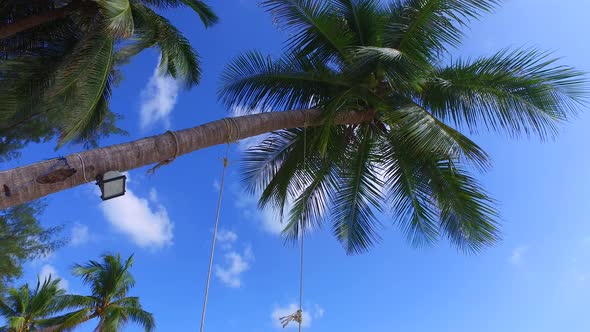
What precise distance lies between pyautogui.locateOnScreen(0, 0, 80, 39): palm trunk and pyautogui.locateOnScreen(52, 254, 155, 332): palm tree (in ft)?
33.2

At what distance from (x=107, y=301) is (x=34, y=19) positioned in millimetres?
11682

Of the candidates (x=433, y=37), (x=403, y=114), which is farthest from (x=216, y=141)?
(x=433, y=37)

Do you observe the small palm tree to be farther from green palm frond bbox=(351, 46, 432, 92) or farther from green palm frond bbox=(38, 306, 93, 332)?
green palm frond bbox=(38, 306, 93, 332)

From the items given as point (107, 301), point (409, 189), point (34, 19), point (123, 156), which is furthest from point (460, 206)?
point (107, 301)

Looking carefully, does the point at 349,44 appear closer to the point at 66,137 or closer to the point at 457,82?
the point at 457,82

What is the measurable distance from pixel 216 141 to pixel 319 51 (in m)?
2.71

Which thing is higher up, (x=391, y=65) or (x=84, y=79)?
(x=84, y=79)

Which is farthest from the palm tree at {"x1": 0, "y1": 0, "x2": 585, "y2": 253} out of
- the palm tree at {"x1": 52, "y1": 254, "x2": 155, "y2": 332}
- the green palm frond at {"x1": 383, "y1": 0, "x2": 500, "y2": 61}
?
the palm tree at {"x1": 52, "y1": 254, "x2": 155, "y2": 332}

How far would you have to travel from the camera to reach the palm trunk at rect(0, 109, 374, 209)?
3.68 metres

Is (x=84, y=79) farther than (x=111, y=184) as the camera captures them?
Yes

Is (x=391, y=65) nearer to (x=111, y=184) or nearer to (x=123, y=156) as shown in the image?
(x=123, y=156)

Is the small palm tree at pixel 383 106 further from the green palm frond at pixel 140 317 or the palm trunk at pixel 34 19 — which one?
the green palm frond at pixel 140 317

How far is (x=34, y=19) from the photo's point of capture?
855cm

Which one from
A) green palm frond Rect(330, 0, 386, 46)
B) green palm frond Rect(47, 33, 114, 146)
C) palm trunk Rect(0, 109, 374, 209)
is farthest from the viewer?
green palm frond Rect(330, 0, 386, 46)
